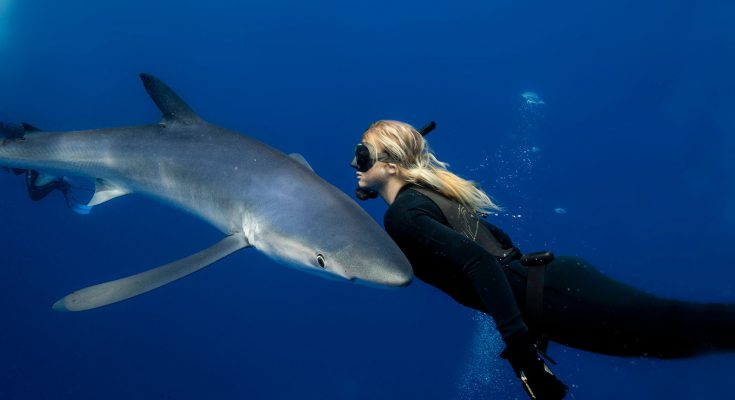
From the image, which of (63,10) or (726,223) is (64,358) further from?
(63,10)

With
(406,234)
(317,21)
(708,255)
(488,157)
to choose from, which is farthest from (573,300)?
(317,21)

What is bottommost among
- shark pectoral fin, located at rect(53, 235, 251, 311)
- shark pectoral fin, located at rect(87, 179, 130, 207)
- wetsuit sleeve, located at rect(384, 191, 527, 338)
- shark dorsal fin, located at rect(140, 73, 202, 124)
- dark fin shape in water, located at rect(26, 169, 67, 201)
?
shark pectoral fin, located at rect(53, 235, 251, 311)

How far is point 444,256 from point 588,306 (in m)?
1.01

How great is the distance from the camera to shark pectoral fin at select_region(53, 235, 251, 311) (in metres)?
2.99

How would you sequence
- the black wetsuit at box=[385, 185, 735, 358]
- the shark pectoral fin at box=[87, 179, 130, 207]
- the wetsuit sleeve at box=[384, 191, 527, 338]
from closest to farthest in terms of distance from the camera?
the wetsuit sleeve at box=[384, 191, 527, 338], the black wetsuit at box=[385, 185, 735, 358], the shark pectoral fin at box=[87, 179, 130, 207]

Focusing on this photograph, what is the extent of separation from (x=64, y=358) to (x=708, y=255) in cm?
2988

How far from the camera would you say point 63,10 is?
39062 millimetres

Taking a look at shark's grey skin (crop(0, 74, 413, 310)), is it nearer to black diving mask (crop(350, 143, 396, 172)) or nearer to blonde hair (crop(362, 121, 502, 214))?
black diving mask (crop(350, 143, 396, 172))

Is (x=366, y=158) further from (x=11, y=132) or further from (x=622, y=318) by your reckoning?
(x=11, y=132)

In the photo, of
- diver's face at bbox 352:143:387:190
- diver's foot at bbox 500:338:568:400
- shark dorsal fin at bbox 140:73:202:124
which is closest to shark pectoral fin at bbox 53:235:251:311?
diver's face at bbox 352:143:387:190

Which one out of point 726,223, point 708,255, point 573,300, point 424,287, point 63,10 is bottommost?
point 573,300

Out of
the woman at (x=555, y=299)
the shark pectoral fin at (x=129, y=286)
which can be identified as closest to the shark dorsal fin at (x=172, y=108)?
the shark pectoral fin at (x=129, y=286)

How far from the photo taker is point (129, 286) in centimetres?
312

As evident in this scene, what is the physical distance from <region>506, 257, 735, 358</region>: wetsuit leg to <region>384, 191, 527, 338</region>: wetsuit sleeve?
0.49 metres
